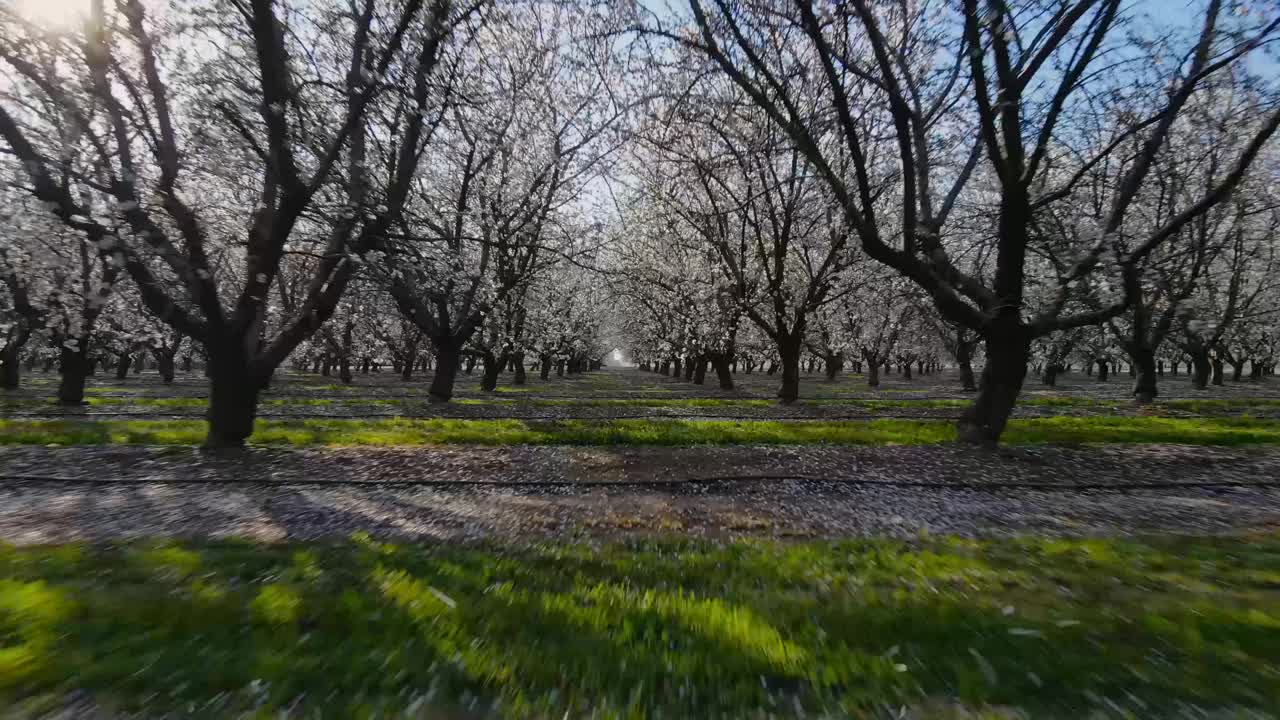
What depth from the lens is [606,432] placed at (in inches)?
642

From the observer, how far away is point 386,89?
12242 millimetres

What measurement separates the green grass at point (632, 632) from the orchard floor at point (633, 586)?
1.0 inches

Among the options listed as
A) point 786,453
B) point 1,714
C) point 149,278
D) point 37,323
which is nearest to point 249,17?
point 149,278

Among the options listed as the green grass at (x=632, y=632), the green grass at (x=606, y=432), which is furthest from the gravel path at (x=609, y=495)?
the green grass at (x=632, y=632)

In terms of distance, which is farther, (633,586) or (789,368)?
(789,368)

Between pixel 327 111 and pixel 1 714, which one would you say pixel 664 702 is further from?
pixel 327 111

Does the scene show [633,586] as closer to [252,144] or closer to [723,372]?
[252,144]

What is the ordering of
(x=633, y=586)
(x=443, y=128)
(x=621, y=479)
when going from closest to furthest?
1. (x=633, y=586)
2. (x=621, y=479)
3. (x=443, y=128)

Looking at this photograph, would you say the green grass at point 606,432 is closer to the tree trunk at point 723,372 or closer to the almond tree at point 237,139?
the almond tree at point 237,139

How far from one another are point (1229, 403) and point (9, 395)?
54.6m

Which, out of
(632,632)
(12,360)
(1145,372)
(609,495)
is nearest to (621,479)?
(609,495)

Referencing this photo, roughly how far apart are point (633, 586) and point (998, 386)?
1258 centimetres

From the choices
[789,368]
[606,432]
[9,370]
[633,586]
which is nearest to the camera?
[633,586]

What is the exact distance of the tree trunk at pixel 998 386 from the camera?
14555mm
